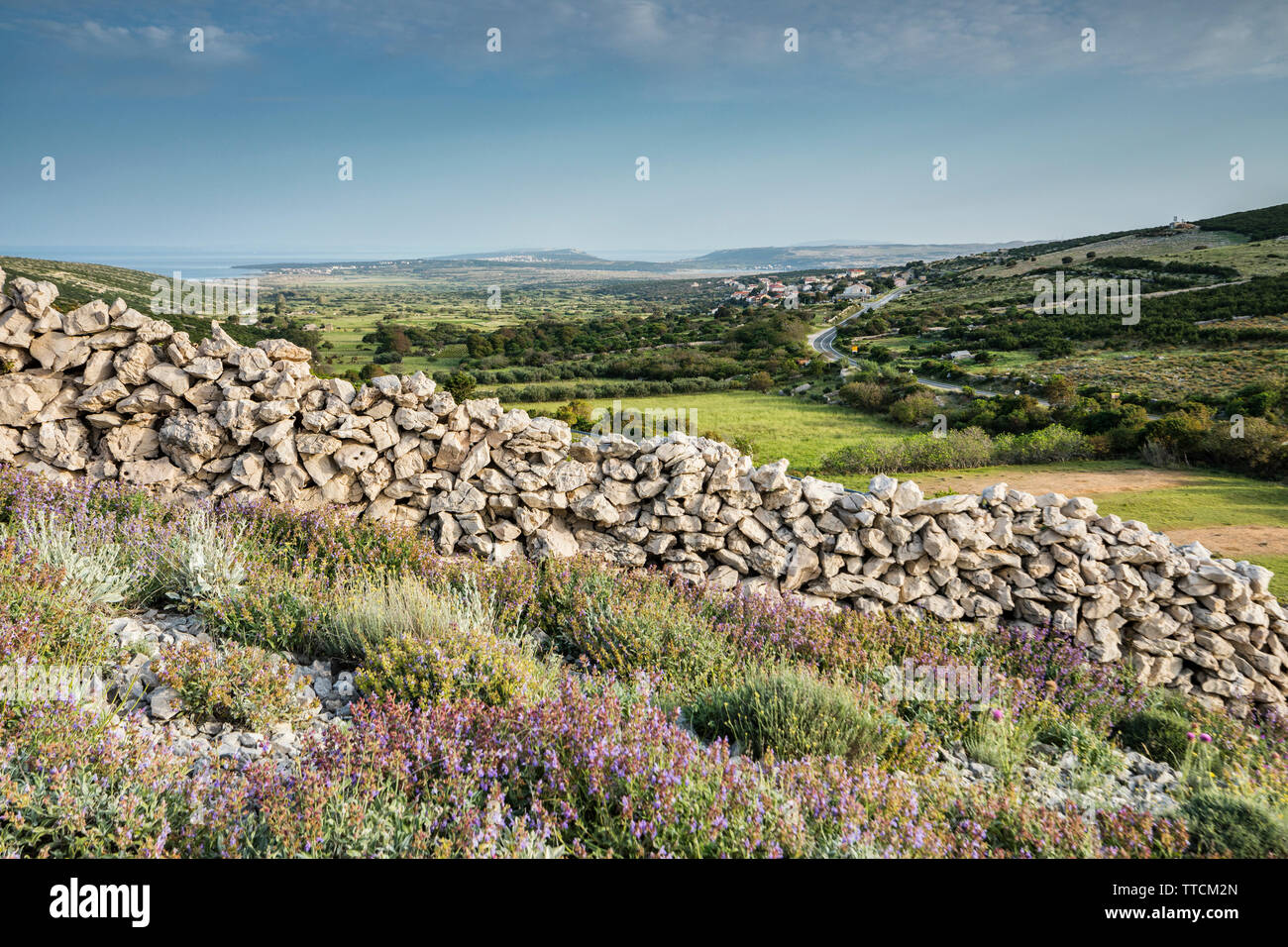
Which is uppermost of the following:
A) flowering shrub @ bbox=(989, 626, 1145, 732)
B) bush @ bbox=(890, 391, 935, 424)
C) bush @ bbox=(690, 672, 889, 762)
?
bush @ bbox=(890, 391, 935, 424)

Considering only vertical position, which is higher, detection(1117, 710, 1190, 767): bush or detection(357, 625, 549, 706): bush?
detection(357, 625, 549, 706): bush

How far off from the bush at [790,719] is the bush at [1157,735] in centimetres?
248

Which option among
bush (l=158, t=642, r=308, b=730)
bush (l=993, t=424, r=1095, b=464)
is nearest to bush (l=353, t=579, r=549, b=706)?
bush (l=158, t=642, r=308, b=730)

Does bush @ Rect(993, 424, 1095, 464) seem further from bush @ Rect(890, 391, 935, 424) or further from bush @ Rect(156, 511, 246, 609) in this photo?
bush @ Rect(156, 511, 246, 609)

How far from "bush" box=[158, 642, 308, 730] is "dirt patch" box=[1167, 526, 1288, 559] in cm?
1017

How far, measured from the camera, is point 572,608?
4824 millimetres

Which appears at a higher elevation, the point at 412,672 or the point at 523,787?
the point at 412,672

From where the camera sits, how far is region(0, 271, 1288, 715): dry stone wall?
225 inches

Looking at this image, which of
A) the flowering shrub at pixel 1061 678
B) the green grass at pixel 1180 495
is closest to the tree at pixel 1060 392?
the green grass at pixel 1180 495

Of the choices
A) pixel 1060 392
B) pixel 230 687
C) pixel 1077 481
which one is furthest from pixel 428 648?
pixel 1060 392

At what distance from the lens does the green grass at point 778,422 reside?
22078mm
